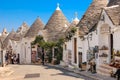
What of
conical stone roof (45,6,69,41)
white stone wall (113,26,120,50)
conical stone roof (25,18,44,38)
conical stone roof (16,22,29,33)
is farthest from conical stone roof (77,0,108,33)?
conical stone roof (16,22,29,33)

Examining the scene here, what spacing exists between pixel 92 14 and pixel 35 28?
16902mm

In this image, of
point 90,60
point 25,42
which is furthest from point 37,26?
point 90,60

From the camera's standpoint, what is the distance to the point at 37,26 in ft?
138

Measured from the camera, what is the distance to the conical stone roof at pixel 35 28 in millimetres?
41469

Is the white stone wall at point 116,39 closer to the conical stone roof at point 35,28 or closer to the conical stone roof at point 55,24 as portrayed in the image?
the conical stone roof at point 55,24

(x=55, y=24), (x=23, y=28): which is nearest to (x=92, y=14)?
(x=55, y=24)

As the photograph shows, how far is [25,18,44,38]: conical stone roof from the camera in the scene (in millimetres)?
41469

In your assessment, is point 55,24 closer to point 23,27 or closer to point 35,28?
point 35,28

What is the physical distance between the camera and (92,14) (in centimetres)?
2625

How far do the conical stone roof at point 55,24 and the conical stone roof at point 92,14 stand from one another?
10.5 metres

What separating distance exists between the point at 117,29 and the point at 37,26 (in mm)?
25628

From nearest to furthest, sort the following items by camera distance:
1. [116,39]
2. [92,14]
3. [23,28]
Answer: [116,39] < [92,14] < [23,28]

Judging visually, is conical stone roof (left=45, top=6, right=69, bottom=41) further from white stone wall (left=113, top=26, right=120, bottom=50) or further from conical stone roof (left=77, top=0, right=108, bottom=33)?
white stone wall (left=113, top=26, right=120, bottom=50)

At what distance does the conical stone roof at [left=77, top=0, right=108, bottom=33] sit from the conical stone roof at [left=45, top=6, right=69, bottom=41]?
1051cm
